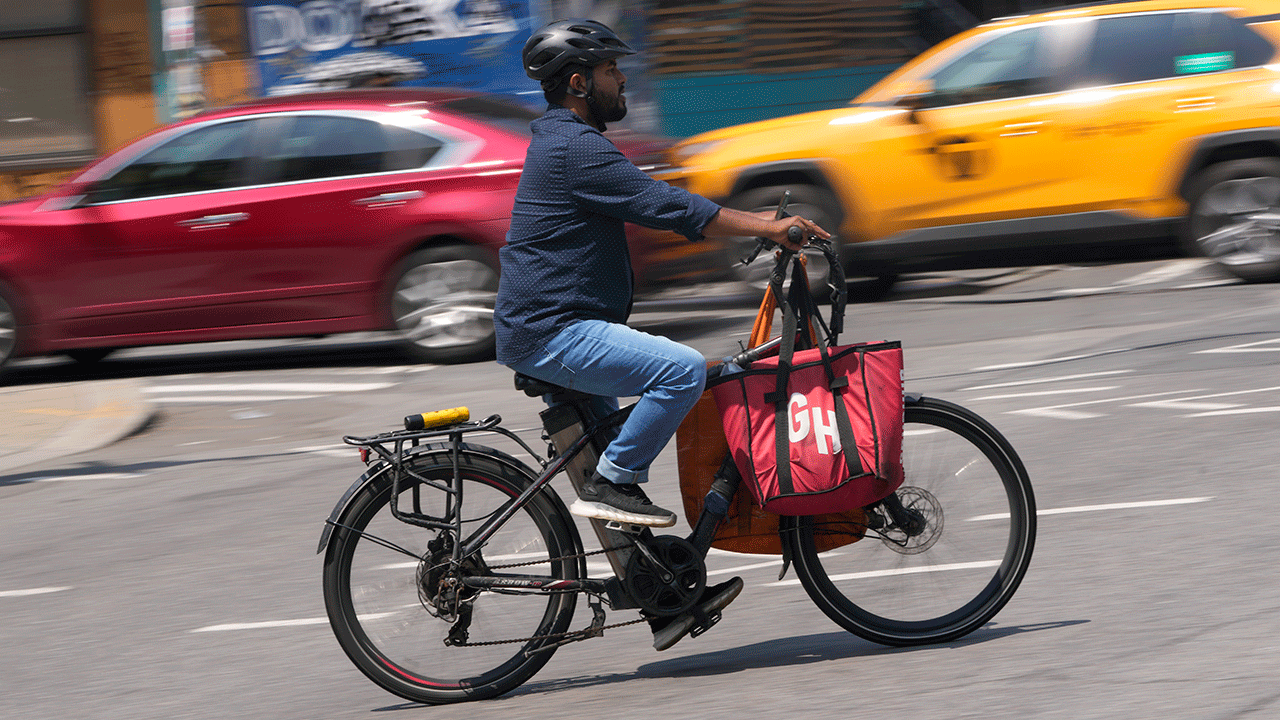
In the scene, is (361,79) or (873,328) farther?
(361,79)

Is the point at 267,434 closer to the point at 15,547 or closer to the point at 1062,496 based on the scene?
the point at 15,547

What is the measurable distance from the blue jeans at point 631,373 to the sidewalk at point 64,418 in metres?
5.38

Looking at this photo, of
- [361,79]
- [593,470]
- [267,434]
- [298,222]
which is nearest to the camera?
[593,470]

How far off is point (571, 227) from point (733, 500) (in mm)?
886

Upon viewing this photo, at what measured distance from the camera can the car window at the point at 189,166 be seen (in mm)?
10695

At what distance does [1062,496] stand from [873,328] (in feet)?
15.1

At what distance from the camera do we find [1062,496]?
20.2ft

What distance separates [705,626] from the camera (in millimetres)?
4332

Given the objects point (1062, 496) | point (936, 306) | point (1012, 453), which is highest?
point (1012, 453)

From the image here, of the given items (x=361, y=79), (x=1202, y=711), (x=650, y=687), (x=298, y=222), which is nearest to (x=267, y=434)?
(x=298, y=222)

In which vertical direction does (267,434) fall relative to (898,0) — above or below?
below

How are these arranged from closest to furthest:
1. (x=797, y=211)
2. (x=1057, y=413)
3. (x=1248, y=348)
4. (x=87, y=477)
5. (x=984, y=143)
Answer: (x=1057, y=413), (x=87, y=477), (x=1248, y=348), (x=984, y=143), (x=797, y=211)

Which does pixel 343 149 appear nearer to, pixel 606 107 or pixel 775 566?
pixel 775 566

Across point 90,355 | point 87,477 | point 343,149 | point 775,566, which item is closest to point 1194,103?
point 343,149
